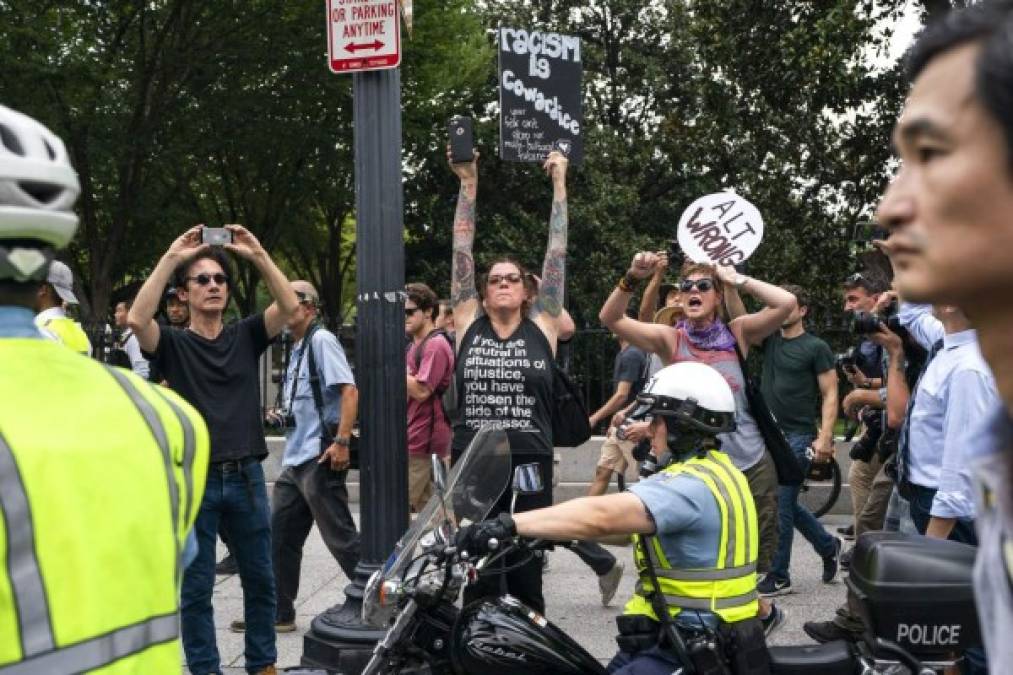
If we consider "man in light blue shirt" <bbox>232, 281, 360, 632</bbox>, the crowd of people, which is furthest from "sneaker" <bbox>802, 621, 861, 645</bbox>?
"man in light blue shirt" <bbox>232, 281, 360, 632</bbox>

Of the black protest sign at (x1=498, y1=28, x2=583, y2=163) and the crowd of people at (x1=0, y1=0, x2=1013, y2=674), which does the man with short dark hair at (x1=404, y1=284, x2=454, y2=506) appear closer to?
the crowd of people at (x1=0, y1=0, x2=1013, y2=674)

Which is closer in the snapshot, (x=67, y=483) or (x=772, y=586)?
(x=67, y=483)

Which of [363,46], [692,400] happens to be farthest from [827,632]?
[363,46]

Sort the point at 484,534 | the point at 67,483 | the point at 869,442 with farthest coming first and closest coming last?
the point at 869,442
the point at 484,534
the point at 67,483

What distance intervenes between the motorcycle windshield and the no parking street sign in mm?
2295

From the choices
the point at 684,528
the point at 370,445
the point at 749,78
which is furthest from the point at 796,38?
the point at 684,528

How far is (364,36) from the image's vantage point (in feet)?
17.6

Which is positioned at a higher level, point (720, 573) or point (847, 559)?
point (720, 573)

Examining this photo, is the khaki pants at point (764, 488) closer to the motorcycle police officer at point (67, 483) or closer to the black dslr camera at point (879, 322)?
the black dslr camera at point (879, 322)

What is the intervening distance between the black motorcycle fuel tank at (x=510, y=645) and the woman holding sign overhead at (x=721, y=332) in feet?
8.57

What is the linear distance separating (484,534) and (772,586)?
14.3 feet

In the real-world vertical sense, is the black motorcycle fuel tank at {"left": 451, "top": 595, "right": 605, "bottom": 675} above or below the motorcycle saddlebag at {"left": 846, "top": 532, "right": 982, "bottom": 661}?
below

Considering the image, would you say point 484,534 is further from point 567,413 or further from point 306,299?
point 306,299

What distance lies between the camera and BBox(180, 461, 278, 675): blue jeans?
5012 mm
